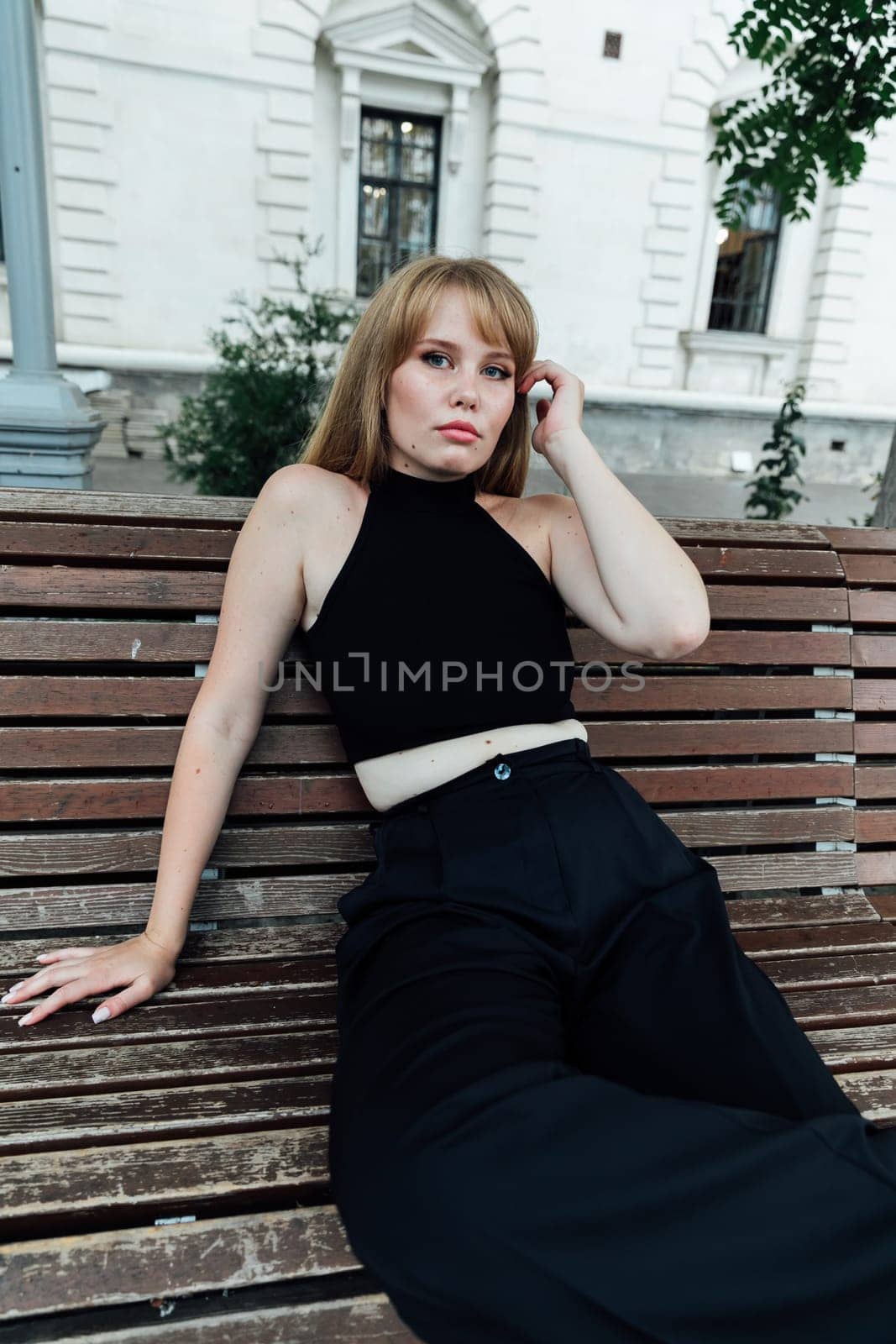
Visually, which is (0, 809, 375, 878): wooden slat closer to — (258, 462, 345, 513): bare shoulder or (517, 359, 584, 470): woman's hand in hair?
(258, 462, 345, 513): bare shoulder

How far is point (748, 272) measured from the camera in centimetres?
1296

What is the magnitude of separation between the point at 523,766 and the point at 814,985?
738 millimetres

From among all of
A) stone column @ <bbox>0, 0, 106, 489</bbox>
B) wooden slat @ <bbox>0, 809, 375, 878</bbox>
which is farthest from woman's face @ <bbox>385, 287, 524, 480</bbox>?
stone column @ <bbox>0, 0, 106, 489</bbox>

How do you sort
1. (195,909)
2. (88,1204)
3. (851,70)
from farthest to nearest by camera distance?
1. (851,70)
2. (195,909)
3. (88,1204)

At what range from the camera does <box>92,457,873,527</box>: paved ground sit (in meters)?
9.52

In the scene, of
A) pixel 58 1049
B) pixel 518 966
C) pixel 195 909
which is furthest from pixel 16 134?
pixel 518 966

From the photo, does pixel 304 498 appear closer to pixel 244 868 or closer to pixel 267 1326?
pixel 244 868

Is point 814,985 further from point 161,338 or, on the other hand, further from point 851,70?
point 161,338

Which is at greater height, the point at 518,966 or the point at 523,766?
the point at 523,766

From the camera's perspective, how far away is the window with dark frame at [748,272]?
41.9 feet

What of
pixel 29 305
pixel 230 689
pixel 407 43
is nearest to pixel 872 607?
pixel 230 689

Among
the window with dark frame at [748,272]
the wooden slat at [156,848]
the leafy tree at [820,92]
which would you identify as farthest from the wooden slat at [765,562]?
the window with dark frame at [748,272]

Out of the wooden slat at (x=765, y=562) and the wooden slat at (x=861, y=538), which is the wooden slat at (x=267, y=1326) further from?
the wooden slat at (x=861, y=538)

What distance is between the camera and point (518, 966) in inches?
53.6
